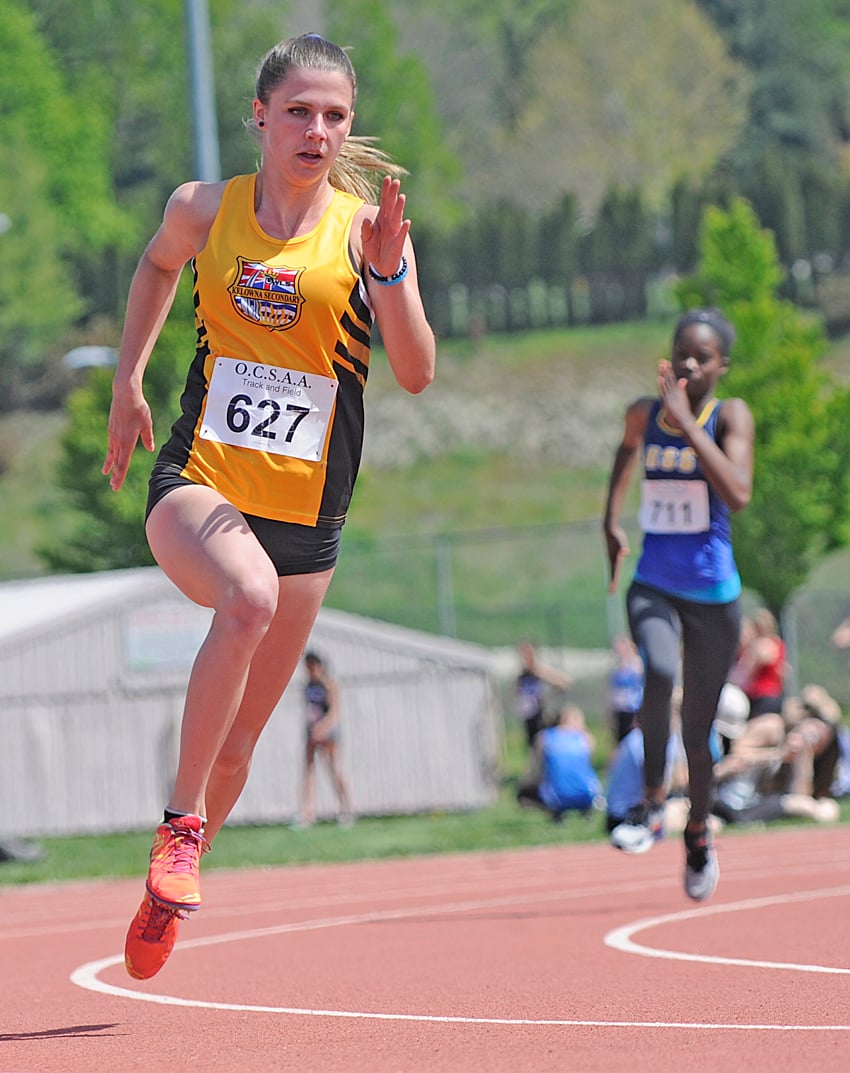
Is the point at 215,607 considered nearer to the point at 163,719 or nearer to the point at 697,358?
the point at 697,358

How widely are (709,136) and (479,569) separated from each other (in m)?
37.8

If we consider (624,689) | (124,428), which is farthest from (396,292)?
(624,689)

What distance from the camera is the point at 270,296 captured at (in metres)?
5.09

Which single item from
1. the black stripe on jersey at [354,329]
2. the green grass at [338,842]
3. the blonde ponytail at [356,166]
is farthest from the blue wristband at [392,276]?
the green grass at [338,842]

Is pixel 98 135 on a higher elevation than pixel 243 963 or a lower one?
higher

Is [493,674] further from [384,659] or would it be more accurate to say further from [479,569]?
[479,569]

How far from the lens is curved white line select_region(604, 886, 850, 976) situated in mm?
5805

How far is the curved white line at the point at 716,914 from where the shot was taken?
5.80 meters

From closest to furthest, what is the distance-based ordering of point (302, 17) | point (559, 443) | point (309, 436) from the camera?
Result: 1. point (309, 436)
2. point (559, 443)
3. point (302, 17)

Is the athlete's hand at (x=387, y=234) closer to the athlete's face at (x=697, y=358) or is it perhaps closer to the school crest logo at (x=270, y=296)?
the school crest logo at (x=270, y=296)

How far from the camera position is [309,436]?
16.8 ft

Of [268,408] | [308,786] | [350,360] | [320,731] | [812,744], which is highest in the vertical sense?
[350,360]

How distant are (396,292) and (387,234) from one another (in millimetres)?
154

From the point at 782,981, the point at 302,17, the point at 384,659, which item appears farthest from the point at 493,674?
the point at 302,17
